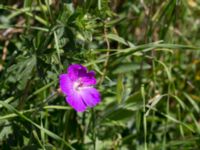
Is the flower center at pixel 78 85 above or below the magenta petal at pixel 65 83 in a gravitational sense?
below

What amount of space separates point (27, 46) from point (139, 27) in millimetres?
972

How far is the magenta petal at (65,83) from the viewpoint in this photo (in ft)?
4.50

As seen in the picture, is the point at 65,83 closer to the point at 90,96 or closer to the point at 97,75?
the point at 90,96

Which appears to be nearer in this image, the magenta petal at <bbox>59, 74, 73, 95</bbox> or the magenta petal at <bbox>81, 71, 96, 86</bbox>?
the magenta petal at <bbox>59, 74, 73, 95</bbox>

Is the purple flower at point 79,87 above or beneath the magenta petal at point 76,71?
beneath

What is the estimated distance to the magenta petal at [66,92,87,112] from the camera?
4.55 ft

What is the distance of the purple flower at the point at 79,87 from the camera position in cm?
139

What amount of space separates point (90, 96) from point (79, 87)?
40 millimetres

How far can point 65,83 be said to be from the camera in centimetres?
139

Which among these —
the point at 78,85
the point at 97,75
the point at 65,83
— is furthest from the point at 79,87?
the point at 97,75

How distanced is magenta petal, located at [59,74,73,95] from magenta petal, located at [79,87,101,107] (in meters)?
0.06

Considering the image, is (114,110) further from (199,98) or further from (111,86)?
(199,98)

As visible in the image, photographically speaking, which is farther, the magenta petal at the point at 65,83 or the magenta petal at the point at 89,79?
the magenta petal at the point at 89,79

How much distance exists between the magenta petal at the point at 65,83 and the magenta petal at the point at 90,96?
0.20 feet
